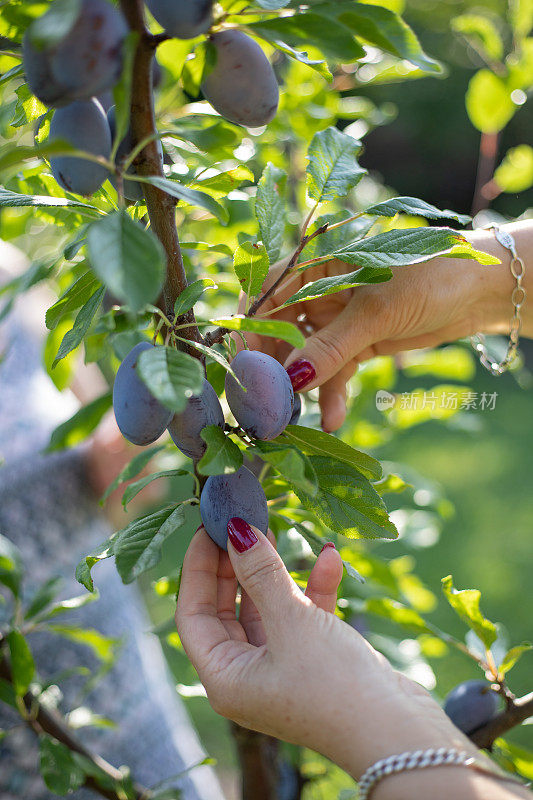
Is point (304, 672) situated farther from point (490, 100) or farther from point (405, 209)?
point (490, 100)

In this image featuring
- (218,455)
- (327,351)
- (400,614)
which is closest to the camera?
(218,455)

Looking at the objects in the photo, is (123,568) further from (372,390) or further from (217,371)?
(372,390)

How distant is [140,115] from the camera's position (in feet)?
1.50

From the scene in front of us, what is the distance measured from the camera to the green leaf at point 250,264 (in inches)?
21.3

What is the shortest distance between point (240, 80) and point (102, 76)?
128 mm

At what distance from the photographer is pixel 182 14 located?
41 centimetres

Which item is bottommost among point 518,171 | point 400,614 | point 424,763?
point 400,614

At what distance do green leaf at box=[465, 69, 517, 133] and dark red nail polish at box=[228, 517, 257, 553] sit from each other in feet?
3.29

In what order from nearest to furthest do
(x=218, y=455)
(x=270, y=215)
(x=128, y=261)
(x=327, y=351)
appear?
(x=128, y=261) → (x=218, y=455) → (x=270, y=215) → (x=327, y=351)

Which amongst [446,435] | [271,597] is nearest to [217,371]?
[271,597]

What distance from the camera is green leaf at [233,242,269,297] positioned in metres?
0.54

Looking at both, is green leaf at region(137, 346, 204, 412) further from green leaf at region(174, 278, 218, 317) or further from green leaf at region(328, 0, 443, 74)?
green leaf at region(328, 0, 443, 74)

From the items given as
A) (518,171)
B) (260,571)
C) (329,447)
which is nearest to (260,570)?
(260,571)
